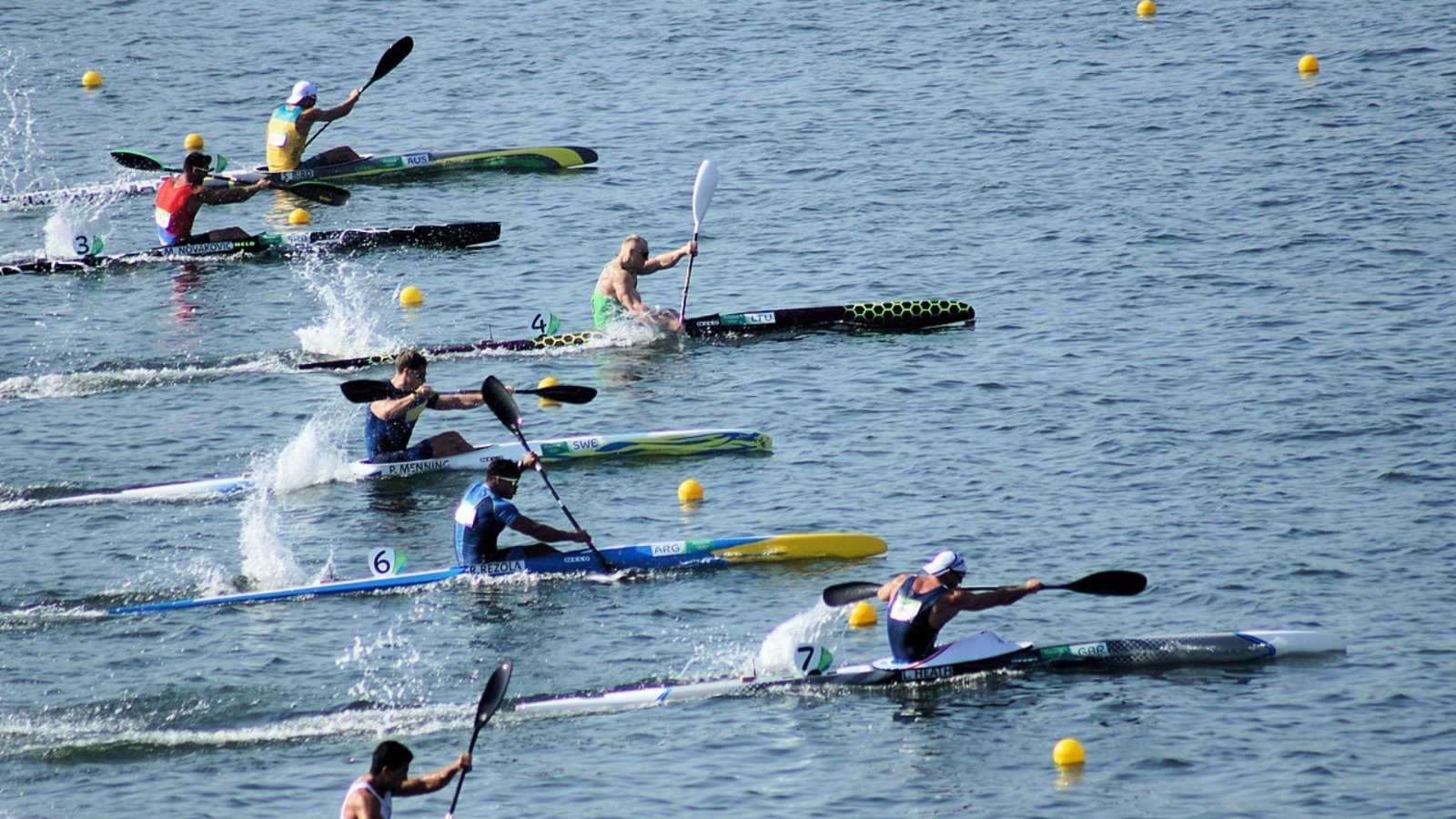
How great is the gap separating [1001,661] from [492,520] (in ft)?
15.0

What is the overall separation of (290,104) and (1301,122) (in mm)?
15594

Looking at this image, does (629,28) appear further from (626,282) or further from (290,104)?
(626,282)

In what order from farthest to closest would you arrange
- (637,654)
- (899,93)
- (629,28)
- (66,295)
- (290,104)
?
(629,28) < (899,93) < (290,104) < (66,295) < (637,654)

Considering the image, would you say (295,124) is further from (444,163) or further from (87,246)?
(87,246)

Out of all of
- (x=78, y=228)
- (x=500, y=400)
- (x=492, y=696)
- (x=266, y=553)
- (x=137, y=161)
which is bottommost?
(x=266, y=553)

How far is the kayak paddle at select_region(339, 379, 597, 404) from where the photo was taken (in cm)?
1805

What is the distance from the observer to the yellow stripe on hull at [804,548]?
1648cm

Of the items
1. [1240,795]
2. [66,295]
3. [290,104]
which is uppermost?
[290,104]

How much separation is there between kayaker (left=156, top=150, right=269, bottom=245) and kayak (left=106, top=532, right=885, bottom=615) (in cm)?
1035

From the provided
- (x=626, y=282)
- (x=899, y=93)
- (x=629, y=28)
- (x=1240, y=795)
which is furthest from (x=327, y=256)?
(x=1240, y=795)

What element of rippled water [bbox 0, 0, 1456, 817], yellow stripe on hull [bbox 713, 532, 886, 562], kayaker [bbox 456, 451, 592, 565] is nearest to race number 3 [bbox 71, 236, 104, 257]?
rippled water [bbox 0, 0, 1456, 817]

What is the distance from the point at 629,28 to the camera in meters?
38.0

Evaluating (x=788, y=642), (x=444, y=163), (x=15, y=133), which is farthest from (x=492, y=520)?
(x=15, y=133)

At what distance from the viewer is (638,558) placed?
1642 centimetres
